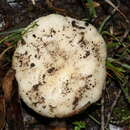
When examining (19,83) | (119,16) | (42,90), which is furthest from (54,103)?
(119,16)

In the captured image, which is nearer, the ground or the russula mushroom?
the russula mushroom

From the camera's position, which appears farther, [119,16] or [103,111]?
[119,16]

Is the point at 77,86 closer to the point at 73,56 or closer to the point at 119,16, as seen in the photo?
the point at 73,56

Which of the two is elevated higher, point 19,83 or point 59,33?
point 59,33

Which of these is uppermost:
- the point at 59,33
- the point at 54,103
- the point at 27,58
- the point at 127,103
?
the point at 59,33

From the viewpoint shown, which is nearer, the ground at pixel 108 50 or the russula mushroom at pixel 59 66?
the russula mushroom at pixel 59 66
